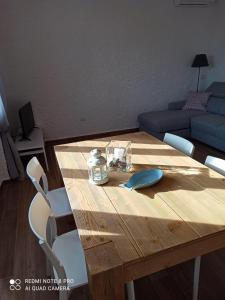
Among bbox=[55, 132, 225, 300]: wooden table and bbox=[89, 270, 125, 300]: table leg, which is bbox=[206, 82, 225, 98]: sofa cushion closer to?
bbox=[55, 132, 225, 300]: wooden table

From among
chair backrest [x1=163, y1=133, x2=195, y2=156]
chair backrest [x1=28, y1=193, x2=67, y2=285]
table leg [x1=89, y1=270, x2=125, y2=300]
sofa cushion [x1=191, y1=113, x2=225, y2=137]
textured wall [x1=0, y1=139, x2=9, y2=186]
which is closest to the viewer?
table leg [x1=89, y1=270, x2=125, y2=300]

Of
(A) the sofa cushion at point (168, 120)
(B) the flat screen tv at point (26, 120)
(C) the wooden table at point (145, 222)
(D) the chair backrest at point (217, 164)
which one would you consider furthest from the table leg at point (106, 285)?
(A) the sofa cushion at point (168, 120)

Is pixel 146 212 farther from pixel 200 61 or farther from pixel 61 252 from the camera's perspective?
pixel 200 61

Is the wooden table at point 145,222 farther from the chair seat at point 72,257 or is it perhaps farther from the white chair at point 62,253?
the chair seat at point 72,257

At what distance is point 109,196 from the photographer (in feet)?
4.31

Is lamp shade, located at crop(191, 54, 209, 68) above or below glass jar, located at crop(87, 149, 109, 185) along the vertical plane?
above

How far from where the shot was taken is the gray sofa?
3523 mm

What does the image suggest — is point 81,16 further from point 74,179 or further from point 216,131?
point 74,179

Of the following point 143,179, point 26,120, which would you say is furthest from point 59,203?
point 26,120

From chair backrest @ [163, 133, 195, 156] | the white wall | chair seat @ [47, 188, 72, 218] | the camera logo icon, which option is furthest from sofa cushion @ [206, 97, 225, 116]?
the camera logo icon

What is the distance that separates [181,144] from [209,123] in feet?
6.12

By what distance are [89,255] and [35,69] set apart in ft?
12.1

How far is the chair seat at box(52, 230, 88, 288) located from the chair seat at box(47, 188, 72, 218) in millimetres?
264

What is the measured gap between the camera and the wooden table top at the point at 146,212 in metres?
0.95
